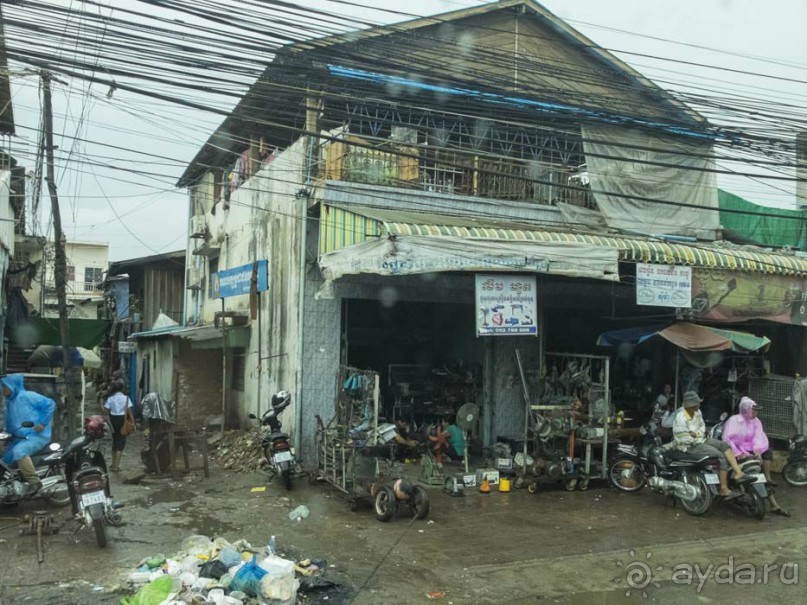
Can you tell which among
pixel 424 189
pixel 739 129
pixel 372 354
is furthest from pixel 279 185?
pixel 739 129

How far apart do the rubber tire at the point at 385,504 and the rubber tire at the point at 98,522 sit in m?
3.03

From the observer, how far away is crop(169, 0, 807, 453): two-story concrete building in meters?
10.2

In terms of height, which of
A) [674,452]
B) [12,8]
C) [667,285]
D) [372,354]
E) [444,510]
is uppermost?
[12,8]

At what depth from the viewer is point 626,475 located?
1039cm

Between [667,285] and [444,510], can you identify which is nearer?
[444,510]

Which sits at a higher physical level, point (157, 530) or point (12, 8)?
point (12, 8)

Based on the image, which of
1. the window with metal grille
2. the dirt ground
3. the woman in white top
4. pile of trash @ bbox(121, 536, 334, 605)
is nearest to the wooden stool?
the dirt ground

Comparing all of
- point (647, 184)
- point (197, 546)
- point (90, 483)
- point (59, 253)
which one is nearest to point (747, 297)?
point (647, 184)

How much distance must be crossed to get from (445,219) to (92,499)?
21.7ft

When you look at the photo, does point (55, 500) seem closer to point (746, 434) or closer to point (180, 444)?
point (180, 444)

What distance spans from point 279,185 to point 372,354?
360 cm

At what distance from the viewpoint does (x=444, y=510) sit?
29.7ft

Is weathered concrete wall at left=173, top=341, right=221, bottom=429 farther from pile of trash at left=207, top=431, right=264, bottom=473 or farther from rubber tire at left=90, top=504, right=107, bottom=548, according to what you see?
rubber tire at left=90, top=504, right=107, bottom=548

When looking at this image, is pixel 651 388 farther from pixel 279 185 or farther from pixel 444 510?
pixel 279 185
